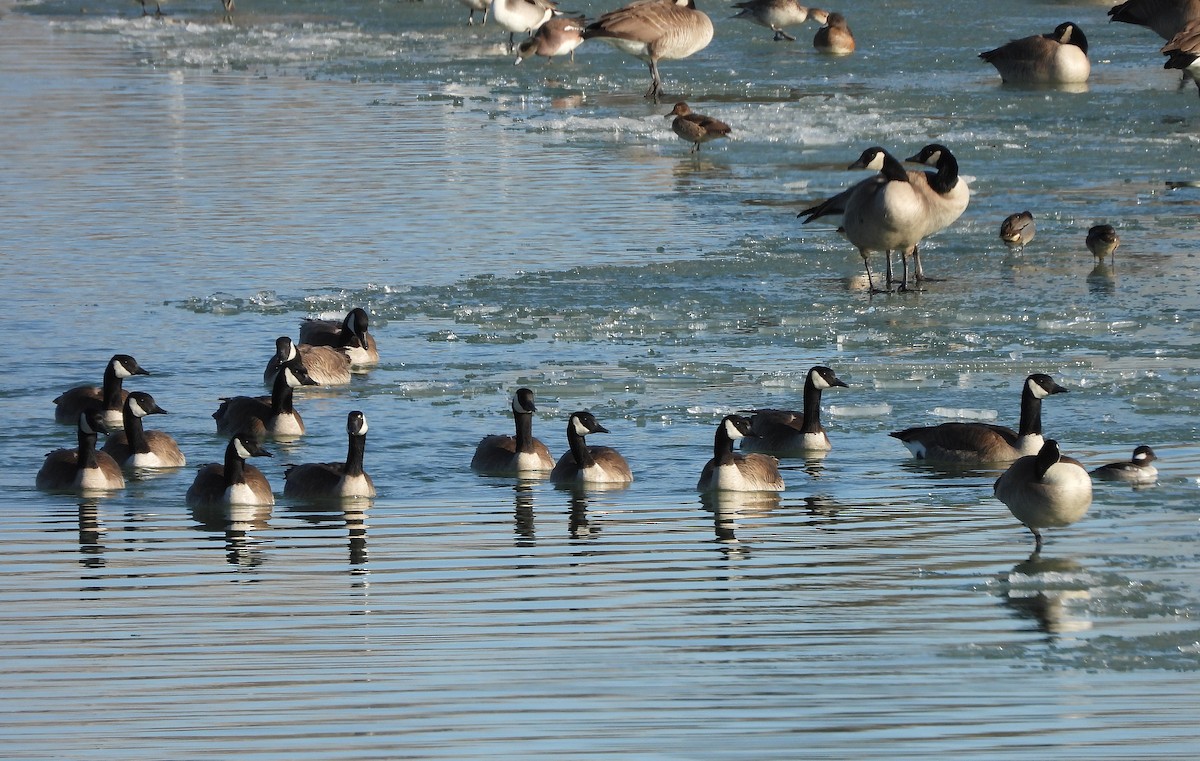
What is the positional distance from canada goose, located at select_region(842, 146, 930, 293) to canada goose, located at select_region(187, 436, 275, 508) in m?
6.27

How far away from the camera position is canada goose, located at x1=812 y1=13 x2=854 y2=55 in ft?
101

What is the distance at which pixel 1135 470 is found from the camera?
10.3 meters

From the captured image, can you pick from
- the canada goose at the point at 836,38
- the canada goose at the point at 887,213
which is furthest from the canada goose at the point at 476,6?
the canada goose at the point at 887,213

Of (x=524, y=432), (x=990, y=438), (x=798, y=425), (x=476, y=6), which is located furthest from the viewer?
(x=476, y=6)

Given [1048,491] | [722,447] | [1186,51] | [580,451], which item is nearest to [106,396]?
[580,451]

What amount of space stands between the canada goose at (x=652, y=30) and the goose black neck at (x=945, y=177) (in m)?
12.8

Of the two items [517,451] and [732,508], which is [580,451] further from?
[732,508]

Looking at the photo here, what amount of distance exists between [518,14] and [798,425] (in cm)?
2419

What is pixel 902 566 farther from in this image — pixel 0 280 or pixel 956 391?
pixel 0 280

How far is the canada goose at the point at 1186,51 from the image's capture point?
24.7m

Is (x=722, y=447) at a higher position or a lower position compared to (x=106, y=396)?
lower

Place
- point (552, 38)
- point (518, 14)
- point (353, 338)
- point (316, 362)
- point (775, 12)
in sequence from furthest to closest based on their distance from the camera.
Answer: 1. point (518, 14)
2. point (775, 12)
3. point (552, 38)
4. point (353, 338)
5. point (316, 362)

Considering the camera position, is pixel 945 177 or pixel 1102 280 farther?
pixel 1102 280

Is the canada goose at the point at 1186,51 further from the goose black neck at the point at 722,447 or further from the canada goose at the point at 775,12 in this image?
the goose black neck at the point at 722,447
